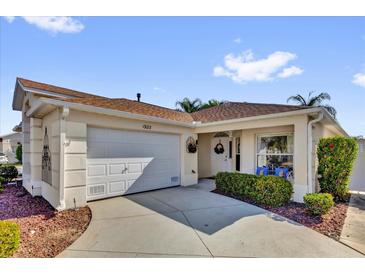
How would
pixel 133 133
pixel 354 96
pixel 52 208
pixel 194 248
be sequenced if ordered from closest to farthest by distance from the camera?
pixel 194 248, pixel 52 208, pixel 133 133, pixel 354 96

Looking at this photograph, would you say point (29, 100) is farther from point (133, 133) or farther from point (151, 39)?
point (151, 39)

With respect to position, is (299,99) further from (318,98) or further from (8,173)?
(8,173)

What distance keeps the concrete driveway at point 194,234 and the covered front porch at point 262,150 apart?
227 centimetres

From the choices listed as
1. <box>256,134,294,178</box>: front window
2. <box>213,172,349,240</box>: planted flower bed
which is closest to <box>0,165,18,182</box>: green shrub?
<box>213,172,349,240</box>: planted flower bed

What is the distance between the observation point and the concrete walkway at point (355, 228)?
3697 millimetres

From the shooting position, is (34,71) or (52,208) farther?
(34,71)

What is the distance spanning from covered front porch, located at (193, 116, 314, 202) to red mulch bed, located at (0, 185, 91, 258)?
6296 millimetres

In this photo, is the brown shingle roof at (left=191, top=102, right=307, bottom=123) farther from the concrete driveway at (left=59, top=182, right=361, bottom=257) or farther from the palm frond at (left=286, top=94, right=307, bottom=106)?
the palm frond at (left=286, top=94, right=307, bottom=106)

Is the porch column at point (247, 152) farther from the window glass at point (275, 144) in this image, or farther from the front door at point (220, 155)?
the front door at point (220, 155)

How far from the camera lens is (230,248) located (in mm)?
3414

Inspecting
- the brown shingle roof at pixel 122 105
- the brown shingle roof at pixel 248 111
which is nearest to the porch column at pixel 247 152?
the brown shingle roof at pixel 248 111
